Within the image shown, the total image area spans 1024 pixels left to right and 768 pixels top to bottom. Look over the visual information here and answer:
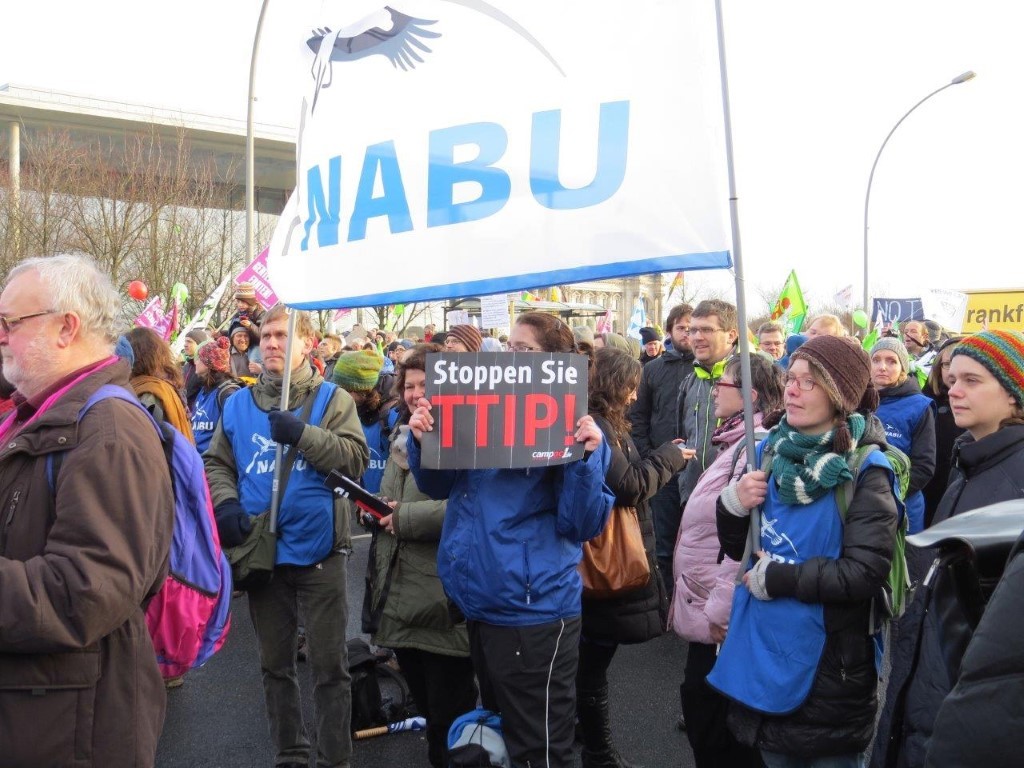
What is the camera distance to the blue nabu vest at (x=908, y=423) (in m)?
5.96

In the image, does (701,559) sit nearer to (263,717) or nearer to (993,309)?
(263,717)

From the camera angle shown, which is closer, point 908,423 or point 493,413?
point 493,413

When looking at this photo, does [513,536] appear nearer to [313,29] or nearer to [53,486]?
[53,486]

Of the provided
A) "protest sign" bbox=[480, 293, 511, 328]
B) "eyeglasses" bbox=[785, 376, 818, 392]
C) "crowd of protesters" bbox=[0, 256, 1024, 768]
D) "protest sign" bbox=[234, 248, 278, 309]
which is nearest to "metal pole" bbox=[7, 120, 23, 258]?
"protest sign" bbox=[234, 248, 278, 309]

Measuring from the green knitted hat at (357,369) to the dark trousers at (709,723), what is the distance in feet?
9.76

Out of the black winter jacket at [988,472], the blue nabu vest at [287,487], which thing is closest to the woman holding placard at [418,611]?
the blue nabu vest at [287,487]

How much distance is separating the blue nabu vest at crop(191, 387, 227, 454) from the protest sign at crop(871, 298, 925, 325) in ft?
42.2

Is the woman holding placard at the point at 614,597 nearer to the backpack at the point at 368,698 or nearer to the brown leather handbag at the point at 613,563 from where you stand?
the brown leather handbag at the point at 613,563

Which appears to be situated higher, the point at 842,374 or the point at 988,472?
the point at 842,374

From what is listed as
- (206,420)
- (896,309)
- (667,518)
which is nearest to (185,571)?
(206,420)

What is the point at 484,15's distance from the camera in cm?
325

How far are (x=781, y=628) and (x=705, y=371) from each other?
327 centimetres

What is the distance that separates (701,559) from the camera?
12.1ft

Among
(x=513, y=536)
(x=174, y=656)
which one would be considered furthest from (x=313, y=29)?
(x=174, y=656)
